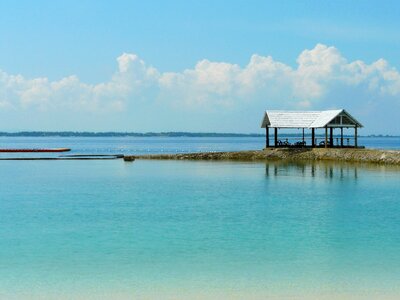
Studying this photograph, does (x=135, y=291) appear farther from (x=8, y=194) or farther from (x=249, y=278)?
(x=8, y=194)

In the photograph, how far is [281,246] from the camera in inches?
609

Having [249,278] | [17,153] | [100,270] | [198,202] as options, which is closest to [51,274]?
[100,270]

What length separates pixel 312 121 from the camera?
51.3 meters

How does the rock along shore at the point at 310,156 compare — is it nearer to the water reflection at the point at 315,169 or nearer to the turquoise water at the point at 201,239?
the water reflection at the point at 315,169

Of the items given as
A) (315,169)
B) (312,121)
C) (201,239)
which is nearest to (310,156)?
(312,121)

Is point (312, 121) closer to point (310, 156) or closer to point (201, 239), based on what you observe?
point (310, 156)

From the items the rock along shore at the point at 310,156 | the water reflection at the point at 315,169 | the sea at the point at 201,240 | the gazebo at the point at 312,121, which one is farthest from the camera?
the gazebo at the point at 312,121

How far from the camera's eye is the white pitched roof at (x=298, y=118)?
1960 inches

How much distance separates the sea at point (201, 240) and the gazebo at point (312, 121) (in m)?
16.7

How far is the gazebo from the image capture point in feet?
162

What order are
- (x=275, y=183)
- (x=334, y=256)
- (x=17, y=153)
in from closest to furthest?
(x=334, y=256) < (x=275, y=183) < (x=17, y=153)

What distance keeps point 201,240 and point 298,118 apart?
36499mm

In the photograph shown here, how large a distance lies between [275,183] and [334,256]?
18026 millimetres

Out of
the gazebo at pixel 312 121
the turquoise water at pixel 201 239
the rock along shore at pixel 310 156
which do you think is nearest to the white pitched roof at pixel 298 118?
the gazebo at pixel 312 121
